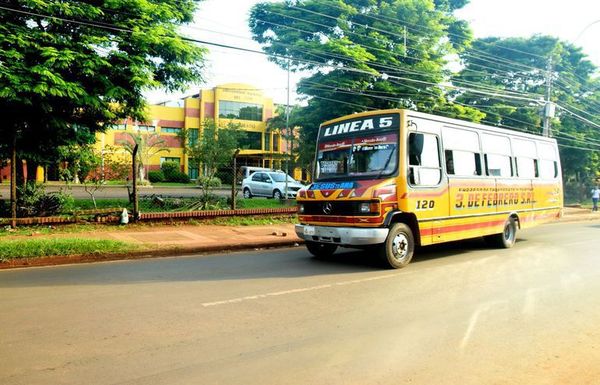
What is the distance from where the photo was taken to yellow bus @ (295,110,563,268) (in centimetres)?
821

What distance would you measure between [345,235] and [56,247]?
5.85m

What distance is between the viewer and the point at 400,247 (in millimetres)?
8523

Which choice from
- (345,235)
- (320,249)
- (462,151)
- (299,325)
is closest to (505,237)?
(462,151)

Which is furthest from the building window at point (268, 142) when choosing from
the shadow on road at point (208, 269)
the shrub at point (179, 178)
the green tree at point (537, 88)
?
the shadow on road at point (208, 269)

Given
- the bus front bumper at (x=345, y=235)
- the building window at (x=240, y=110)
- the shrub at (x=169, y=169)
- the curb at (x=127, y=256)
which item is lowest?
the curb at (x=127, y=256)

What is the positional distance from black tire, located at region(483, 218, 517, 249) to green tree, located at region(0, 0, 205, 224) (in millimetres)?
10176

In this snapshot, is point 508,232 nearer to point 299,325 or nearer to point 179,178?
point 299,325

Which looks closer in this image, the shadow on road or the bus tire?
the shadow on road

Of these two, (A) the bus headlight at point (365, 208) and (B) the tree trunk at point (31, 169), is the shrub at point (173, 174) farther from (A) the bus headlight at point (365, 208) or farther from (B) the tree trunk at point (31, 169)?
(A) the bus headlight at point (365, 208)

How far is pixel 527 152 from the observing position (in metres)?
Answer: 12.7

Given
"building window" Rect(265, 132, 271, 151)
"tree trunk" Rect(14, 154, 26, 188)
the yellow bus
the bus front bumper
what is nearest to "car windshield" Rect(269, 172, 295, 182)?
"tree trunk" Rect(14, 154, 26, 188)

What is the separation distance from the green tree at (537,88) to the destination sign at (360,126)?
22.7 m

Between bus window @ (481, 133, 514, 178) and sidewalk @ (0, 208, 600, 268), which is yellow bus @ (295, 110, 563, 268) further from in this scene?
sidewalk @ (0, 208, 600, 268)

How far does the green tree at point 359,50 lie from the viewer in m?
19.5
